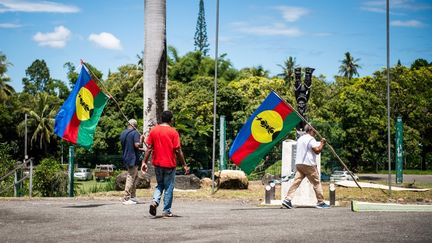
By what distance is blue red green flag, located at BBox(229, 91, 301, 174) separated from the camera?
13.1m

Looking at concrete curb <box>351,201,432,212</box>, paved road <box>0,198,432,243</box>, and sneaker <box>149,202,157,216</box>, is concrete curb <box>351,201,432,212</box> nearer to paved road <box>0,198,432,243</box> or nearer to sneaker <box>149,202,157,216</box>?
paved road <box>0,198,432,243</box>

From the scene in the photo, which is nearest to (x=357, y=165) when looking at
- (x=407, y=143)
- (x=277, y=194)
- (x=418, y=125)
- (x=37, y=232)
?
(x=407, y=143)

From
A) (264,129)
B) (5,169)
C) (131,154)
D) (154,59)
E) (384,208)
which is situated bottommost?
(384,208)

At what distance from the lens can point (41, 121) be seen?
72375mm

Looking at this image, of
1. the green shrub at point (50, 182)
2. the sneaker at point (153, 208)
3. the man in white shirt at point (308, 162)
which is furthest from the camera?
the green shrub at point (50, 182)

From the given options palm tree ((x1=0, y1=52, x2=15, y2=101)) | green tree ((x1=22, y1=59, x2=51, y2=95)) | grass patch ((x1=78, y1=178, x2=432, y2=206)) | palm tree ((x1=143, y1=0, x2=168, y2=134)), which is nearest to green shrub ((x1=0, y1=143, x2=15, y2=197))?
grass patch ((x1=78, y1=178, x2=432, y2=206))

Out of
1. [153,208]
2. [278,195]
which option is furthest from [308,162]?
[278,195]

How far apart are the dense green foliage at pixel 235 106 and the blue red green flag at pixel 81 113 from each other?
15.9 m

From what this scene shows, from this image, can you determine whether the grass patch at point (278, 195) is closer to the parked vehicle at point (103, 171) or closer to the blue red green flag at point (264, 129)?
the blue red green flag at point (264, 129)

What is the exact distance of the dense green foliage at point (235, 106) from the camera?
156ft

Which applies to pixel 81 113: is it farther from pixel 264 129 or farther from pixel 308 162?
pixel 308 162

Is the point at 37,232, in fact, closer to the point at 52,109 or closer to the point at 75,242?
the point at 75,242

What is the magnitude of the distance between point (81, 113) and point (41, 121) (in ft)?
202

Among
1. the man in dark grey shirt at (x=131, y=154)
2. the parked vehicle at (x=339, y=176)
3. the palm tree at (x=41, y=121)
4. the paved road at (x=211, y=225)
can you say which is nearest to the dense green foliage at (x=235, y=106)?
the palm tree at (x=41, y=121)
